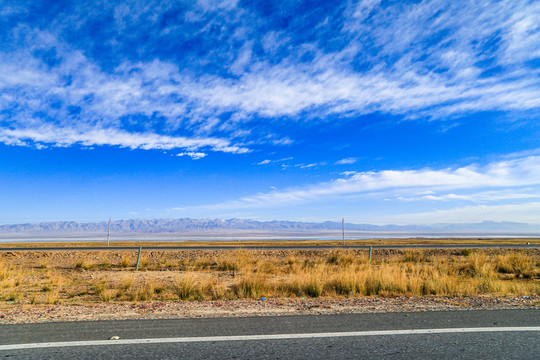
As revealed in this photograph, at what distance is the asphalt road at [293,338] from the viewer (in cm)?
416

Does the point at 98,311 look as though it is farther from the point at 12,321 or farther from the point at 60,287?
the point at 60,287

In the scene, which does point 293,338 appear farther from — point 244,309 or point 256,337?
point 244,309

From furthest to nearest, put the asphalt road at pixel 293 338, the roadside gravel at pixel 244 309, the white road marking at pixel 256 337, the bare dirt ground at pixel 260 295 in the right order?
1. the bare dirt ground at pixel 260 295
2. the roadside gravel at pixel 244 309
3. the white road marking at pixel 256 337
4. the asphalt road at pixel 293 338

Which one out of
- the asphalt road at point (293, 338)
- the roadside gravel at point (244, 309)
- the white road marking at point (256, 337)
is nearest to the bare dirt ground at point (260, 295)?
the roadside gravel at point (244, 309)

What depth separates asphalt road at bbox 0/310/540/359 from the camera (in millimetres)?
4164

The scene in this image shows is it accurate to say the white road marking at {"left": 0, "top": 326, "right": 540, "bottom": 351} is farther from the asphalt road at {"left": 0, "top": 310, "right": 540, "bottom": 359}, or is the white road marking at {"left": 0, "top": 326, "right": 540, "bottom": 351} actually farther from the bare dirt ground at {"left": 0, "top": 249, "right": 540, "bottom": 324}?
the bare dirt ground at {"left": 0, "top": 249, "right": 540, "bottom": 324}

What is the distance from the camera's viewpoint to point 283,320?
588 cm

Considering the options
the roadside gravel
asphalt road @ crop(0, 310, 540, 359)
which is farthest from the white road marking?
the roadside gravel

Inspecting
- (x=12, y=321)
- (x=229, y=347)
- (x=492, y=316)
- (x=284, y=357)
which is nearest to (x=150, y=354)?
(x=229, y=347)

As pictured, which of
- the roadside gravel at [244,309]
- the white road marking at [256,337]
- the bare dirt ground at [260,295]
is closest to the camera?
the white road marking at [256,337]

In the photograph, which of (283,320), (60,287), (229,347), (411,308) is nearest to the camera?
(229,347)

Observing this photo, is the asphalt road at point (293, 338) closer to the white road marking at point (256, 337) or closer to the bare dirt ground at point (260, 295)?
the white road marking at point (256, 337)

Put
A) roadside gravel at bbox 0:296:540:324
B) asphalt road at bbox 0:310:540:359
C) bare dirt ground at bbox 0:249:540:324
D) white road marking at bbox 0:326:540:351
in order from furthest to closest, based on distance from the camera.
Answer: bare dirt ground at bbox 0:249:540:324
roadside gravel at bbox 0:296:540:324
white road marking at bbox 0:326:540:351
asphalt road at bbox 0:310:540:359

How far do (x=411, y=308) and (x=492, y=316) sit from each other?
141 centimetres
